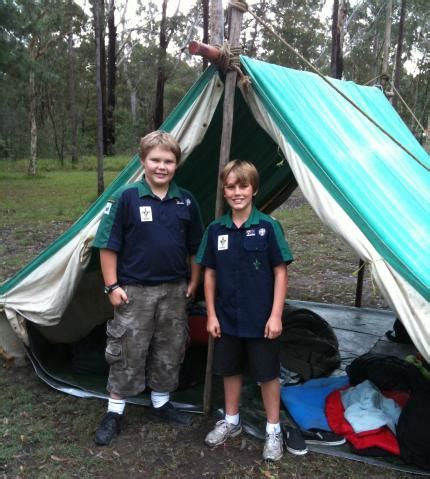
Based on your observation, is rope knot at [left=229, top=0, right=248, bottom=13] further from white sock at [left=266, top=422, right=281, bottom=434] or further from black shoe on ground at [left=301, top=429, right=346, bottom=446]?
black shoe on ground at [left=301, top=429, right=346, bottom=446]

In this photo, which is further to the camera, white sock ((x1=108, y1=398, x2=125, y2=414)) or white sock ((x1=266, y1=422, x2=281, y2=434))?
white sock ((x1=108, y1=398, x2=125, y2=414))

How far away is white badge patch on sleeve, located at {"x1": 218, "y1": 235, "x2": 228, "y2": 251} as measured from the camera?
2729 mm

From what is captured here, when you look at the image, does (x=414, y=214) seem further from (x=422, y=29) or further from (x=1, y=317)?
(x=422, y=29)

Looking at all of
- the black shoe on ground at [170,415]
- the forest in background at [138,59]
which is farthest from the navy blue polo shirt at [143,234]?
the forest in background at [138,59]

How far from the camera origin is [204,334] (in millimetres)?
4113

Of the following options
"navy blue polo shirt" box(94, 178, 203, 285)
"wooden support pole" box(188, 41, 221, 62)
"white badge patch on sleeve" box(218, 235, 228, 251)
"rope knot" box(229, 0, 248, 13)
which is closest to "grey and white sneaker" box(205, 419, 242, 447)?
"navy blue polo shirt" box(94, 178, 203, 285)

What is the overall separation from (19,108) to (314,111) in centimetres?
2543

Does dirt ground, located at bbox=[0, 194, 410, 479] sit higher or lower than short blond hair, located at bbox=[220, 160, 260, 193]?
lower

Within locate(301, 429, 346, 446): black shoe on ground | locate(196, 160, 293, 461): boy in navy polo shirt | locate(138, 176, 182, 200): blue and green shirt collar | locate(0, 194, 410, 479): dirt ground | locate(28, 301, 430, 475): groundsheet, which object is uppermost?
locate(138, 176, 182, 200): blue and green shirt collar

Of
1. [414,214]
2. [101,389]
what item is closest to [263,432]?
[101,389]

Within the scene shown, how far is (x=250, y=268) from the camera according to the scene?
2680 millimetres

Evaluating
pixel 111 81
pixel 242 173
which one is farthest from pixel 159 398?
pixel 111 81

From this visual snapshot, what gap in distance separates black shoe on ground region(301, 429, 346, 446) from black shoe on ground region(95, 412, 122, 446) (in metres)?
1.06

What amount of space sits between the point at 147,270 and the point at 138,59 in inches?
1141
